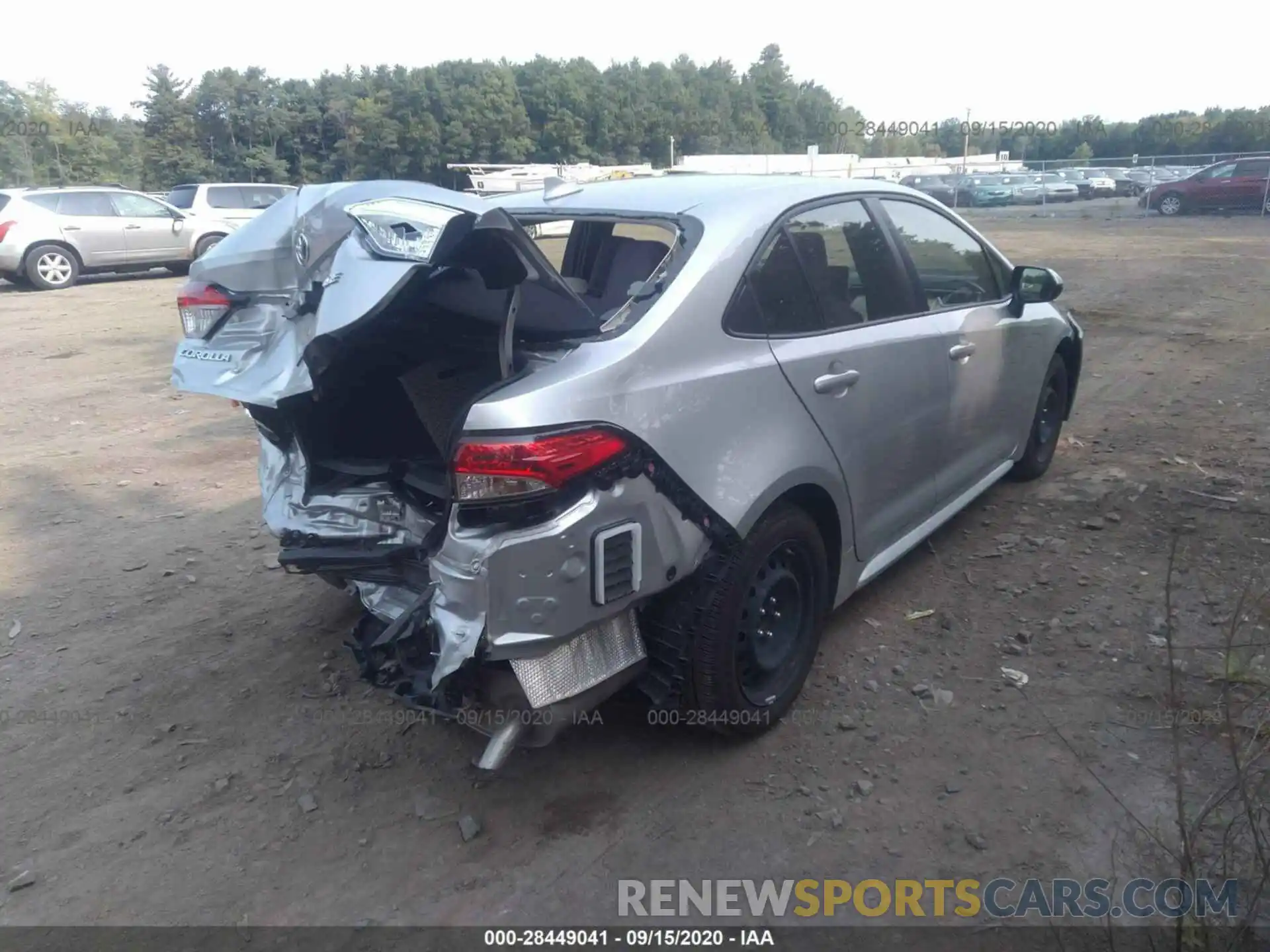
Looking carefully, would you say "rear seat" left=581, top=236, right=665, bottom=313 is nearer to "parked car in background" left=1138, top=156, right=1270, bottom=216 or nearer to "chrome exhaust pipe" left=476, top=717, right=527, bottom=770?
"chrome exhaust pipe" left=476, top=717, right=527, bottom=770

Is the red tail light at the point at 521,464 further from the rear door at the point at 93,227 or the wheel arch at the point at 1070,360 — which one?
the rear door at the point at 93,227

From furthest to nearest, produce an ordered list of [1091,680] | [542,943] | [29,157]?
[29,157] → [1091,680] → [542,943]

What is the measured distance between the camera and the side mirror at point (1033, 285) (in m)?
4.75

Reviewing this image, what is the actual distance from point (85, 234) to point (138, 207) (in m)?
1.14

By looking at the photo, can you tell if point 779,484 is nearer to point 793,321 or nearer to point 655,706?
point 793,321

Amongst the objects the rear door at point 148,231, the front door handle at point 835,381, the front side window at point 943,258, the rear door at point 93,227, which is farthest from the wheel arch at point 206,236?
the front door handle at point 835,381

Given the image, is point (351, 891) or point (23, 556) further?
point (23, 556)

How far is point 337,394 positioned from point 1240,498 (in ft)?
15.3

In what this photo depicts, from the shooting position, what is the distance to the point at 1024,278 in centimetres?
483

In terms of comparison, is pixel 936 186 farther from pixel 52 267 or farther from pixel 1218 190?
pixel 52 267

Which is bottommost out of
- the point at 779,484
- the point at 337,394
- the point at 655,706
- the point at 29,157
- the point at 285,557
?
the point at 655,706

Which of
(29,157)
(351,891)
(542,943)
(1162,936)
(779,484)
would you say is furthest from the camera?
(29,157)

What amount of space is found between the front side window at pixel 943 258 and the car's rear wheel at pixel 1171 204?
25395mm

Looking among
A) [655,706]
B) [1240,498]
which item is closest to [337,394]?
[655,706]
